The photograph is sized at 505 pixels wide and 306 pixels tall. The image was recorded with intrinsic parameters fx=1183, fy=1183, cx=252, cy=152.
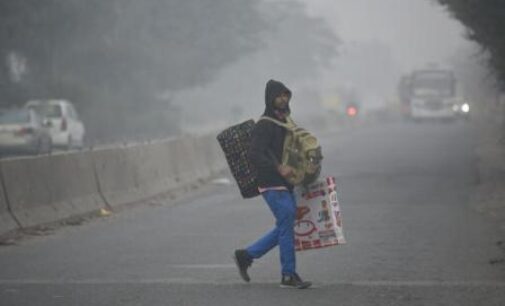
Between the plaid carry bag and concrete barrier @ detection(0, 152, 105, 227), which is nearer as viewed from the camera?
the plaid carry bag

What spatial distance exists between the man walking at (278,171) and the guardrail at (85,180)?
17.9 ft

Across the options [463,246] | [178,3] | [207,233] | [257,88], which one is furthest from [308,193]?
[257,88]

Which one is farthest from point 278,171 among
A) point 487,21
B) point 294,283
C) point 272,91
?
point 487,21

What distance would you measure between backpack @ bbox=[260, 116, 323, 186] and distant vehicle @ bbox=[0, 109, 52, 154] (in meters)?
24.0

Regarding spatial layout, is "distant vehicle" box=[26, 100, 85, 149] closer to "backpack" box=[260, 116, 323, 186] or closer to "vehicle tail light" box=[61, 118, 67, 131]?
"vehicle tail light" box=[61, 118, 67, 131]

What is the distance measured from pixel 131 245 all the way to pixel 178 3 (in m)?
41.8

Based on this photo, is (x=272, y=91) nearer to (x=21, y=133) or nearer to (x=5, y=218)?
(x=5, y=218)

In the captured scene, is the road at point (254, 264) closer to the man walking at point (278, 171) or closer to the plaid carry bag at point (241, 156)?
the man walking at point (278, 171)

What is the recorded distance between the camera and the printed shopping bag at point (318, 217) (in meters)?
10.5

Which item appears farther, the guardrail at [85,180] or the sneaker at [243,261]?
the guardrail at [85,180]

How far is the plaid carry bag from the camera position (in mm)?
10500

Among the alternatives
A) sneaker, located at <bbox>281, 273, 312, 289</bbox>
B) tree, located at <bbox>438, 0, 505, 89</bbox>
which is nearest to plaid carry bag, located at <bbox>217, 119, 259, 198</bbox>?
sneaker, located at <bbox>281, 273, 312, 289</bbox>

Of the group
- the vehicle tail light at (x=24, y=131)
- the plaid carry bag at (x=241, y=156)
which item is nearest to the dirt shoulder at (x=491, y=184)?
the plaid carry bag at (x=241, y=156)

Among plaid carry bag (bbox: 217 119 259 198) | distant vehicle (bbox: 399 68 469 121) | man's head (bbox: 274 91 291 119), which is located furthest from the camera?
distant vehicle (bbox: 399 68 469 121)
